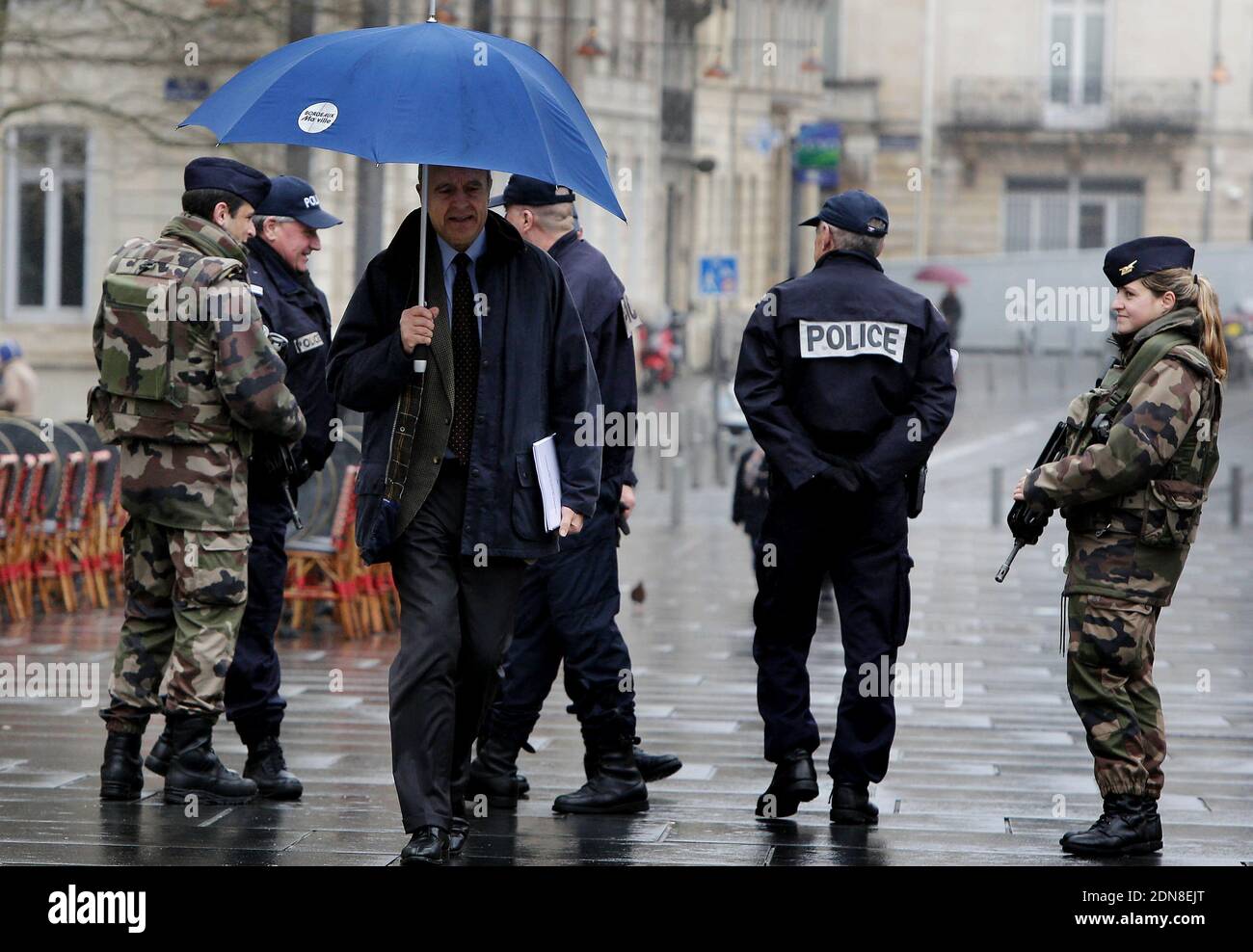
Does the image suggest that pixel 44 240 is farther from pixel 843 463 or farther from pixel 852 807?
pixel 852 807

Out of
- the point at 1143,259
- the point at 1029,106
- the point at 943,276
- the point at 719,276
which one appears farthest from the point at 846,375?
the point at 1029,106

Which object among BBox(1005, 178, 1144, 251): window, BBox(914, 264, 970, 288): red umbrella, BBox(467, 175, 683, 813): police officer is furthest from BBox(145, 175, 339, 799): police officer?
BBox(1005, 178, 1144, 251): window

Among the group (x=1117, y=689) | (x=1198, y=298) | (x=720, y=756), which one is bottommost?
(x=720, y=756)

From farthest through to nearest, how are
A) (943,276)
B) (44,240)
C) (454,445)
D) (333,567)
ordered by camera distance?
(943,276) < (44,240) < (333,567) < (454,445)

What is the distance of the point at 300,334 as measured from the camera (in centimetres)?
720

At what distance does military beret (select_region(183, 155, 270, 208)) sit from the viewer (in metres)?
6.87

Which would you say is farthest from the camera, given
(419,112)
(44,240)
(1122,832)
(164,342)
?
(44,240)

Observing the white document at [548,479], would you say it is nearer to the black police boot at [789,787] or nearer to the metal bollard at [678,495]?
the black police boot at [789,787]

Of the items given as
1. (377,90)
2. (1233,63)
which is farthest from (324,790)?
(1233,63)

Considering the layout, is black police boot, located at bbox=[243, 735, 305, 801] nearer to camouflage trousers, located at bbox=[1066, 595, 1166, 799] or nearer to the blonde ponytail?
camouflage trousers, located at bbox=[1066, 595, 1166, 799]

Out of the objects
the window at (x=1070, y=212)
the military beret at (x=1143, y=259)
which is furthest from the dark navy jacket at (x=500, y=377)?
the window at (x=1070, y=212)

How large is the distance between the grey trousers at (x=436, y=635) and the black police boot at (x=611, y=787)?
37.4 inches

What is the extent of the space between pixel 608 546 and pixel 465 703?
1125 millimetres

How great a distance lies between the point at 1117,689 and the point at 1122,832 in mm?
401
